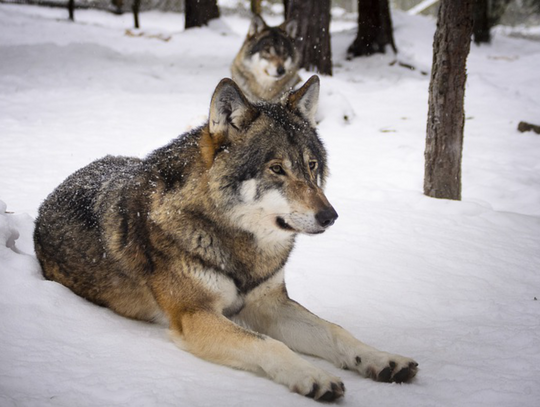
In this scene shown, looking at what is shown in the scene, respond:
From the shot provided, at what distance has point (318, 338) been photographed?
271cm

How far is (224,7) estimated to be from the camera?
75.2ft

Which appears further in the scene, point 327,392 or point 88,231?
point 88,231

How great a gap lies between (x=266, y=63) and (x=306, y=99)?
6.14m

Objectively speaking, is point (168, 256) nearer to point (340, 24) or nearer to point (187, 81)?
point (187, 81)

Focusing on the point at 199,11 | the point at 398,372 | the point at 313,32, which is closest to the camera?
the point at 398,372

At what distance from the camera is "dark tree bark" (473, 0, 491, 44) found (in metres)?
15.1

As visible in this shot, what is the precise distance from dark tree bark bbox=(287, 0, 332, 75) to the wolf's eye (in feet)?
27.2

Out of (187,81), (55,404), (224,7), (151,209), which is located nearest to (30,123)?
(187,81)

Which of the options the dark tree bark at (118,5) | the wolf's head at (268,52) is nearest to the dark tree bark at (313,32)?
the wolf's head at (268,52)

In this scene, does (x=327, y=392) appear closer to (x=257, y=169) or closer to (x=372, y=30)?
(x=257, y=169)

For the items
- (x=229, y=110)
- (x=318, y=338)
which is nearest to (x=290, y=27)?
(x=229, y=110)

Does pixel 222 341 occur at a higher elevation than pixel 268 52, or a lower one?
lower

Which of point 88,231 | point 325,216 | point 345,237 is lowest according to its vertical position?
point 345,237

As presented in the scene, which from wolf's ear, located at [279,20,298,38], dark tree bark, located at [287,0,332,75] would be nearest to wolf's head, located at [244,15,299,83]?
wolf's ear, located at [279,20,298,38]
